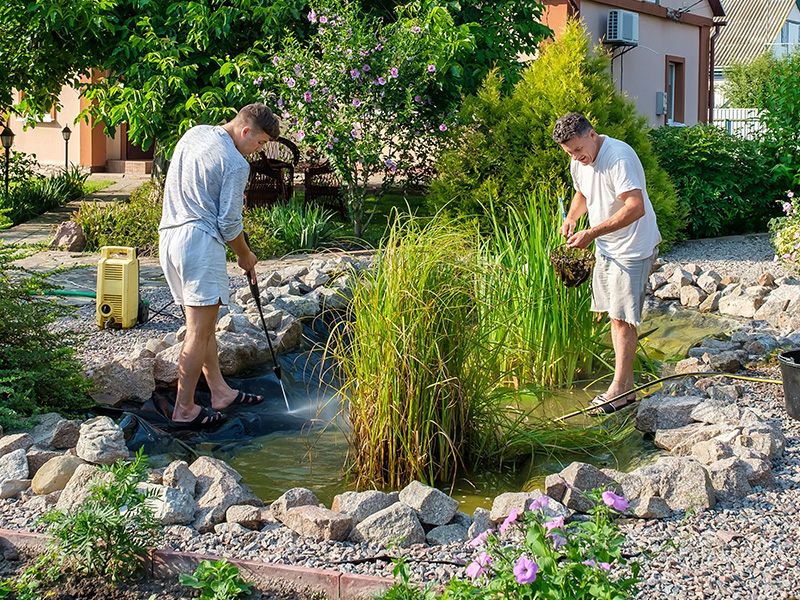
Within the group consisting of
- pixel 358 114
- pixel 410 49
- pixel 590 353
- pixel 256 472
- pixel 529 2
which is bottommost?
pixel 256 472

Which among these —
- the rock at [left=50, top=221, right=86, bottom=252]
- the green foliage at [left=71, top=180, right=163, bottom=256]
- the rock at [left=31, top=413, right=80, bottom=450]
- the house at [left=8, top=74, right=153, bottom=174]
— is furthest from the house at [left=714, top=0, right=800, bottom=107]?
the rock at [left=31, top=413, right=80, bottom=450]

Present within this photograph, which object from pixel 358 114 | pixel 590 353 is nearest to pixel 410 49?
pixel 358 114

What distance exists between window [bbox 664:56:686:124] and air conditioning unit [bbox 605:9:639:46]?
11.9ft

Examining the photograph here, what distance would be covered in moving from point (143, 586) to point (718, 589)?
71.9 inches

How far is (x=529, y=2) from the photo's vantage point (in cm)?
1245

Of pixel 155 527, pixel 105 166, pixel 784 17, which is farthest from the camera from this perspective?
pixel 784 17

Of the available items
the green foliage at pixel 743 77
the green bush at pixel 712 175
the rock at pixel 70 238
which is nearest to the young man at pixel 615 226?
the green bush at pixel 712 175

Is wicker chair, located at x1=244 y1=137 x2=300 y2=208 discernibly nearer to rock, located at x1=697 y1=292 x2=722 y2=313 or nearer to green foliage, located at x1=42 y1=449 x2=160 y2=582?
rock, located at x1=697 y1=292 x2=722 y2=313

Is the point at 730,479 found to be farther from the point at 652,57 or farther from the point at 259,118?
the point at 652,57

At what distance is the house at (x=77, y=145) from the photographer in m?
19.1

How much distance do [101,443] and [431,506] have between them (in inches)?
58.6

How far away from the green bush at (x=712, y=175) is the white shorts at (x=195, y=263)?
26.4 ft

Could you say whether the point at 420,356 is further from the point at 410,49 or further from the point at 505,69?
the point at 505,69

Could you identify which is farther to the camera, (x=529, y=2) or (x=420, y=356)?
(x=529, y=2)
